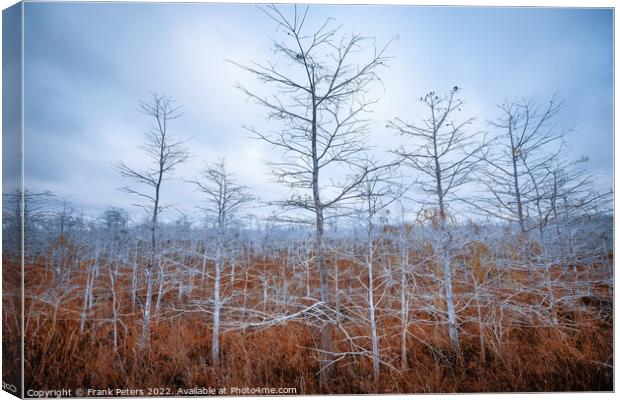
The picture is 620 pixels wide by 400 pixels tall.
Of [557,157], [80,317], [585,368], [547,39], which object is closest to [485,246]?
[557,157]

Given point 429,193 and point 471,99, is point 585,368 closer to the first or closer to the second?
point 429,193

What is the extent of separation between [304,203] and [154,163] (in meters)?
1.64

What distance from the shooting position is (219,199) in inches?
124

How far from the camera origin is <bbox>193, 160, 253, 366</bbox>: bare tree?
3.10 metres

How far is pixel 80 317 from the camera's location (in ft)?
9.89

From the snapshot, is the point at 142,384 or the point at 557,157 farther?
the point at 557,157

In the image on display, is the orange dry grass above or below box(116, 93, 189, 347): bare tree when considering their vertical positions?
below

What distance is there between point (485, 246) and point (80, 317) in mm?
4391

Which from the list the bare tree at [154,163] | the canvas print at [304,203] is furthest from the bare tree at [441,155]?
the bare tree at [154,163]

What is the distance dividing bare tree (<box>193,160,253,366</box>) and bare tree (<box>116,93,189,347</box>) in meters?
0.36

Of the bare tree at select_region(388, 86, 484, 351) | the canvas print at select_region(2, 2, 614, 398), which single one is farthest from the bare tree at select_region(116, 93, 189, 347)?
the bare tree at select_region(388, 86, 484, 351)

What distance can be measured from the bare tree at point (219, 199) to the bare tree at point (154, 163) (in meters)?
0.36

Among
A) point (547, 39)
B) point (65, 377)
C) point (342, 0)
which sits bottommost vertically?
point (65, 377)

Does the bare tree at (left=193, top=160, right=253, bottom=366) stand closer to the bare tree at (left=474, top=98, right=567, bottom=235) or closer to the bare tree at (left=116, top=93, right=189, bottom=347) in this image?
the bare tree at (left=116, top=93, right=189, bottom=347)
